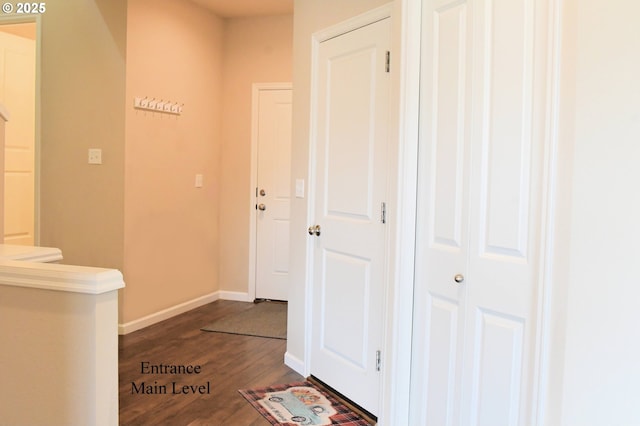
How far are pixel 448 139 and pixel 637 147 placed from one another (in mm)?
694

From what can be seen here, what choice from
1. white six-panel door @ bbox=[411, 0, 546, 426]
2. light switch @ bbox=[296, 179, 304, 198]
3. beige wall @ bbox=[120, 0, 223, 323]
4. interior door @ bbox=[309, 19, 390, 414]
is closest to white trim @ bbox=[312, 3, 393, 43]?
interior door @ bbox=[309, 19, 390, 414]

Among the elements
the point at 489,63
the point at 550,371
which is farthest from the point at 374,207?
the point at 550,371

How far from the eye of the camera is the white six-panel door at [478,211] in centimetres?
164

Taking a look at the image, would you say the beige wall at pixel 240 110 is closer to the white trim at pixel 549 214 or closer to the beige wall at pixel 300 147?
the beige wall at pixel 300 147

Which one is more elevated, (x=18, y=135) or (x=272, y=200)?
(x=18, y=135)

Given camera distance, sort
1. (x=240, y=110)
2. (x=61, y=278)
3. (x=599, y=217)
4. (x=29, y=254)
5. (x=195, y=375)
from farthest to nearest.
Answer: (x=240, y=110), (x=195, y=375), (x=29, y=254), (x=61, y=278), (x=599, y=217)

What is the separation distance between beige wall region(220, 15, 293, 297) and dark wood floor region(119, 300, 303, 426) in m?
0.84

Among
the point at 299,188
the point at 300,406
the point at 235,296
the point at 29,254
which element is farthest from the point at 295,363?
the point at 235,296

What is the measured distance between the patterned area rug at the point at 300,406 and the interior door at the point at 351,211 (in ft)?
0.31

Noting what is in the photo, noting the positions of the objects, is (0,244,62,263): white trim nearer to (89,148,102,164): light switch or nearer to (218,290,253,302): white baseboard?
(89,148,102,164): light switch

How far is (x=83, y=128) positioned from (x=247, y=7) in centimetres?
186

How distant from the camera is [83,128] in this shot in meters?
4.00

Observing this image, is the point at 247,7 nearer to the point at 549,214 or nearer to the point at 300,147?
the point at 300,147

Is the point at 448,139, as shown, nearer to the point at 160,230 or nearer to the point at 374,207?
the point at 374,207
